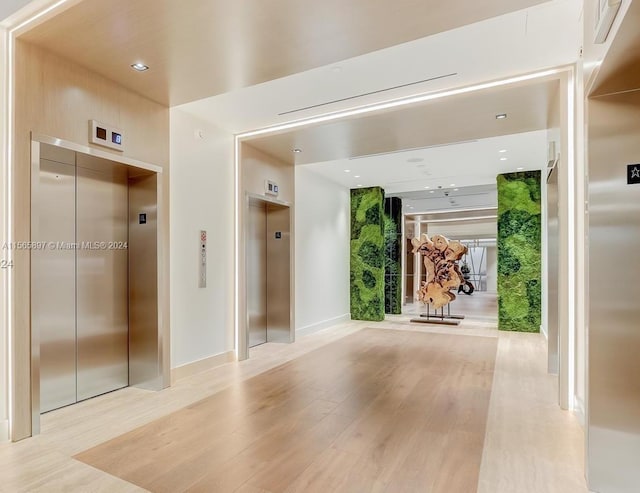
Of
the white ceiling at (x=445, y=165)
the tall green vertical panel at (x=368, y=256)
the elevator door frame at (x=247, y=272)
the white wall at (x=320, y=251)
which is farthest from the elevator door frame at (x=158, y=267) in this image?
the tall green vertical panel at (x=368, y=256)

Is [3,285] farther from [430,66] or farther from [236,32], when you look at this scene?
[430,66]

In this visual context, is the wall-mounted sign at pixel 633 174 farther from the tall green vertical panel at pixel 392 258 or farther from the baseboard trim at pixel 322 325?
the tall green vertical panel at pixel 392 258

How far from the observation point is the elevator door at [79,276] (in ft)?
12.2

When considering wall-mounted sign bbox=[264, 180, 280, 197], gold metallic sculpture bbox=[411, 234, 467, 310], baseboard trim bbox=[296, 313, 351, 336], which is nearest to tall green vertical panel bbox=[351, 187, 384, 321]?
Answer: baseboard trim bbox=[296, 313, 351, 336]

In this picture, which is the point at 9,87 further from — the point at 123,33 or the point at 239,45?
the point at 239,45

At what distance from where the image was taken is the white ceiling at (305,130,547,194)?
632 centimetres

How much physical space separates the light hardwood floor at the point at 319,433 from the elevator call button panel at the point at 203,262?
48.0 inches

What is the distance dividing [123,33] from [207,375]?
154 inches

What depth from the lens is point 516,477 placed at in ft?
8.43

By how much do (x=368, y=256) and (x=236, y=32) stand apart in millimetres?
7234

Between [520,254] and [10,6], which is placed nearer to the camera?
[10,6]

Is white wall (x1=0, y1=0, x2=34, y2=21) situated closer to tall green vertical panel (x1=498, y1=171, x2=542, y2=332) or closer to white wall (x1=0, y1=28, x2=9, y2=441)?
white wall (x1=0, y1=28, x2=9, y2=441)

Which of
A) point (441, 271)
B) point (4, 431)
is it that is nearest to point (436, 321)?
point (441, 271)

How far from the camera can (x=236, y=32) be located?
10.1ft
